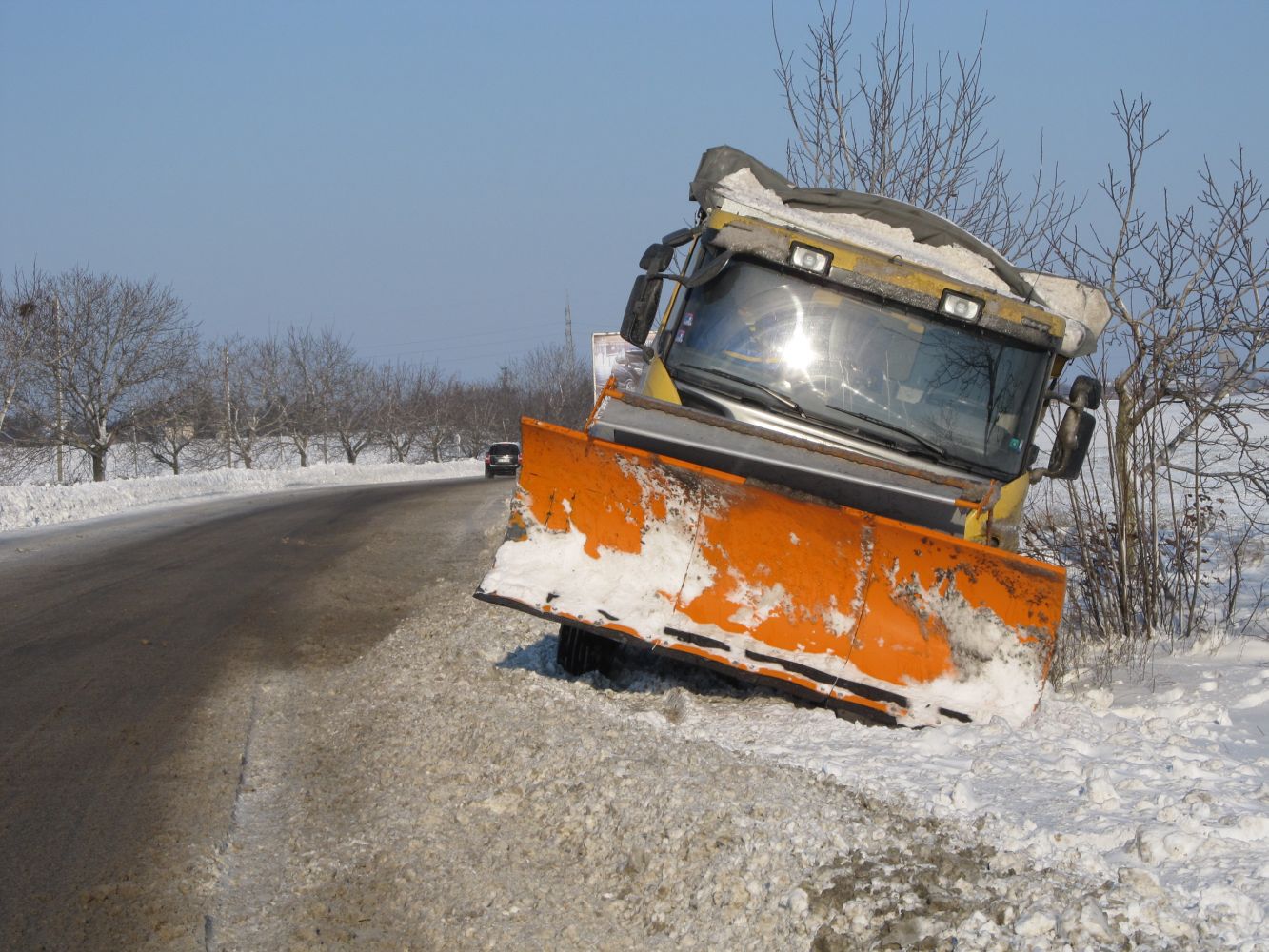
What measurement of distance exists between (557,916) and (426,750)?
177cm

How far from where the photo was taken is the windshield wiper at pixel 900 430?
21.2 feet

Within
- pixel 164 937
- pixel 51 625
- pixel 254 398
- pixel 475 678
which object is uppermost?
pixel 164 937

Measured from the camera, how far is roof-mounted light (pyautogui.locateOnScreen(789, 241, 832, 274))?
677 cm

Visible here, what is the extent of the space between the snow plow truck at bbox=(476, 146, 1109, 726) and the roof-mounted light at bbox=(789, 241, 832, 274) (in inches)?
0.5

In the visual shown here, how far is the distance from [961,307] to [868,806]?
337cm

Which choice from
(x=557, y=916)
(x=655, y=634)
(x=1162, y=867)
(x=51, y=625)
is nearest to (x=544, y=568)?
(x=655, y=634)

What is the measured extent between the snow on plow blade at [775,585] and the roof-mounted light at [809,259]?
167cm

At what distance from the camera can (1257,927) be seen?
3.23 metres

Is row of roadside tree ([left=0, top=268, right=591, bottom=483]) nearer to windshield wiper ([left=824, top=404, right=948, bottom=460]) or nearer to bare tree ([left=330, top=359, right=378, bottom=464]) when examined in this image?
bare tree ([left=330, top=359, right=378, bottom=464])

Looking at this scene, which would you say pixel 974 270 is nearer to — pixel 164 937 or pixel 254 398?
pixel 164 937

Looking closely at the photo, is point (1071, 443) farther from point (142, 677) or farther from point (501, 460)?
point (501, 460)

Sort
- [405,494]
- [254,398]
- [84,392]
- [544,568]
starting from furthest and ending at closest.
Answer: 1. [254,398]
2. [84,392]
3. [405,494]
4. [544,568]

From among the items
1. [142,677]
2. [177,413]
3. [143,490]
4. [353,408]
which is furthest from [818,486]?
[353,408]

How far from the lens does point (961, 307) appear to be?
666 centimetres
